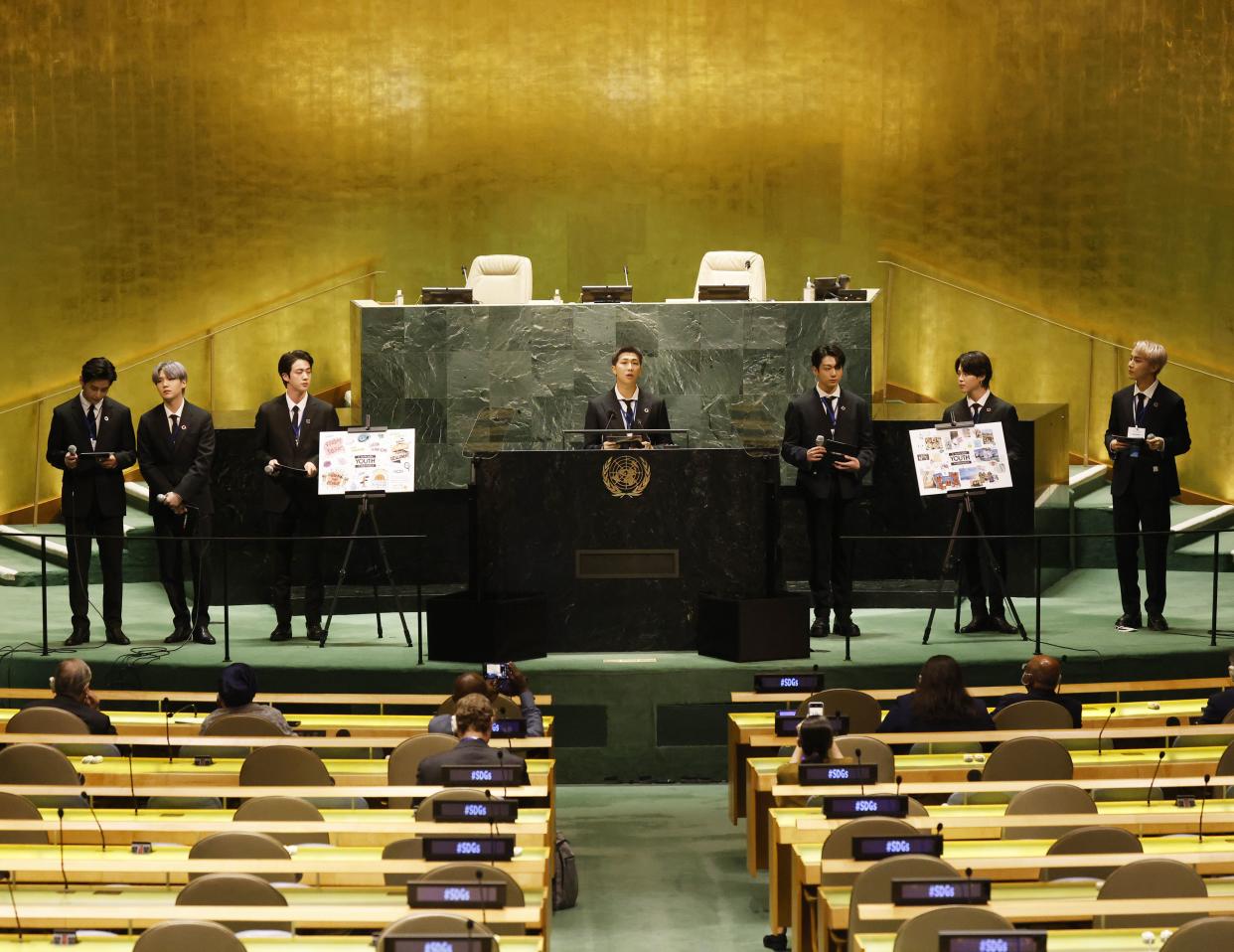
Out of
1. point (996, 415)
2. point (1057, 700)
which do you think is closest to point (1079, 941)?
point (1057, 700)

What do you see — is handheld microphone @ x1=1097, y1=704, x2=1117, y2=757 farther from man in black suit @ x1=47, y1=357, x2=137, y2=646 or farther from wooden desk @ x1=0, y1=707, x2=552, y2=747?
man in black suit @ x1=47, y1=357, x2=137, y2=646

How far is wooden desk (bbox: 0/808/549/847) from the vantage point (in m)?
5.56

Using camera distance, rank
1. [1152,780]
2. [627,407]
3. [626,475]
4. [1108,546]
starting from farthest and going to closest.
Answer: [1108,546]
[627,407]
[626,475]
[1152,780]

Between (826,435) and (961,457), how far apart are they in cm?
75

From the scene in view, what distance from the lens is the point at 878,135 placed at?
14.6 m

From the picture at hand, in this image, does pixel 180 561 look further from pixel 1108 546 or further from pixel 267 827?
pixel 1108 546

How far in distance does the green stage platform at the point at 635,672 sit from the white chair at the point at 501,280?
12.3ft

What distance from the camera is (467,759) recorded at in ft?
20.6

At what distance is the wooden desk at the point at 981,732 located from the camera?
23.0ft

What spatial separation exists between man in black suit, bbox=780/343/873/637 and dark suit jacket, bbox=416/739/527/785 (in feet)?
11.9

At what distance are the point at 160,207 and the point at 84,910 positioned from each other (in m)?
10.4

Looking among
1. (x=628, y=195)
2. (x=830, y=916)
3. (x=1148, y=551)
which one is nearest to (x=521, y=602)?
(x=1148, y=551)

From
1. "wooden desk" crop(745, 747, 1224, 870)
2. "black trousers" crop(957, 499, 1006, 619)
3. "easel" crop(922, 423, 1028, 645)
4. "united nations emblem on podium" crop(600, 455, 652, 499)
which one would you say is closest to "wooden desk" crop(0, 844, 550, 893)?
"wooden desk" crop(745, 747, 1224, 870)

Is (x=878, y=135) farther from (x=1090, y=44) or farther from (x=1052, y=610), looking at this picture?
(x=1052, y=610)
